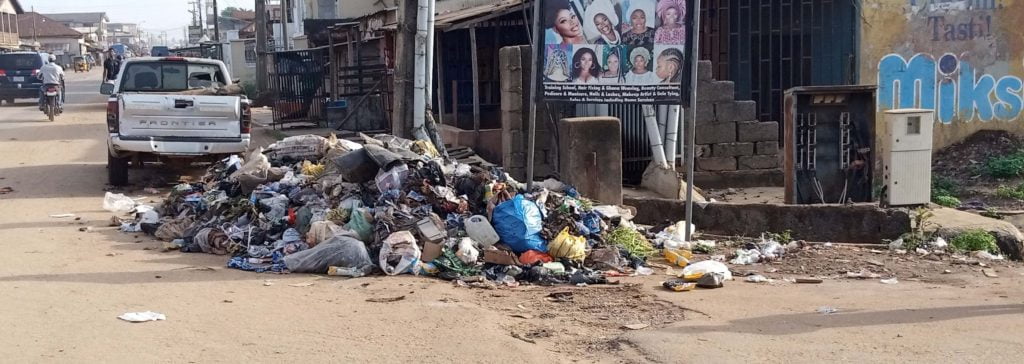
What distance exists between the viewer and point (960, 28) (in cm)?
1587

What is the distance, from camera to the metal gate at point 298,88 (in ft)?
82.5

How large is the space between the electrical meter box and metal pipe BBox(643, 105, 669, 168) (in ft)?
8.09

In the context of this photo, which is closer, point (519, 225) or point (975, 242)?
point (519, 225)

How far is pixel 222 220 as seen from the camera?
1000 cm

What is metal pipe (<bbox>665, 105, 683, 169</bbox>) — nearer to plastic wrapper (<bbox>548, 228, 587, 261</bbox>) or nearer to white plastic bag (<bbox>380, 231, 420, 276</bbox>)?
plastic wrapper (<bbox>548, 228, 587, 261</bbox>)

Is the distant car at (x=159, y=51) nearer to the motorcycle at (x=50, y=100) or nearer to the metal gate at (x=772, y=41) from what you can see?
the motorcycle at (x=50, y=100)

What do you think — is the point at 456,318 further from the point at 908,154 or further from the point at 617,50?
the point at 908,154

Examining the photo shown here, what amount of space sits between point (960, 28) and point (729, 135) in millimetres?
5123

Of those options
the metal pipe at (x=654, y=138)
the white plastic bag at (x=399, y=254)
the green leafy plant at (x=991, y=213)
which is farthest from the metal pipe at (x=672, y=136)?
the white plastic bag at (x=399, y=254)

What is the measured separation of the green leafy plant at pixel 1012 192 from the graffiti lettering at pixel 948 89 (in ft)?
8.30

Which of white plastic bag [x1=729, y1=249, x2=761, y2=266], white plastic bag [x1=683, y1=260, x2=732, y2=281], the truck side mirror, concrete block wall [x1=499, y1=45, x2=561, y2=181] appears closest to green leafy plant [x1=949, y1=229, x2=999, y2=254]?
white plastic bag [x1=729, y1=249, x2=761, y2=266]

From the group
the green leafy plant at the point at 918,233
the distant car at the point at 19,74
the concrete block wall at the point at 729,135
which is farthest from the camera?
the distant car at the point at 19,74

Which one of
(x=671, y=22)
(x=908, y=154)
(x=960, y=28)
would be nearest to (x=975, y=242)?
(x=908, y=154)

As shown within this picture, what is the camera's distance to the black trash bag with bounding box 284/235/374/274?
27.3 feet
